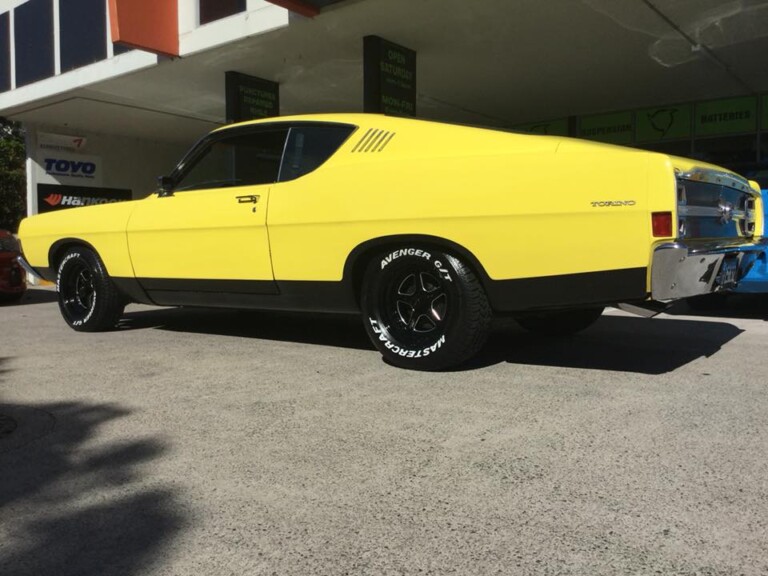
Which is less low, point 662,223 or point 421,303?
point 662,223

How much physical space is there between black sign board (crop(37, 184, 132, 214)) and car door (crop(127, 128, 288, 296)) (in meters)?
11.9

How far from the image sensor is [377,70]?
30.8ft

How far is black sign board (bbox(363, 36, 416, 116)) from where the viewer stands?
9367 millimetres

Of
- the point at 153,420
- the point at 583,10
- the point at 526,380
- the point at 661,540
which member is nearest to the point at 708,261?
the point at 526,380

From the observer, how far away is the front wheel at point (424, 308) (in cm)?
386

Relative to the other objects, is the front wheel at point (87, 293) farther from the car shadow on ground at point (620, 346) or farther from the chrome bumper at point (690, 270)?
the chrome bumper at point (690, 270)

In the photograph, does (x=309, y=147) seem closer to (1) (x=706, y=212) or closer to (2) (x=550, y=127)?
(1) (x=706, y=212)

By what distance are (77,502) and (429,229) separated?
229 cm

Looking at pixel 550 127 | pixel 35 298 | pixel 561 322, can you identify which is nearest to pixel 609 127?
pixel 550 127

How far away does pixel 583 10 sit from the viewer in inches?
328

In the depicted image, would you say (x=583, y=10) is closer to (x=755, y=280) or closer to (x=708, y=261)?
(x=755, y=280)

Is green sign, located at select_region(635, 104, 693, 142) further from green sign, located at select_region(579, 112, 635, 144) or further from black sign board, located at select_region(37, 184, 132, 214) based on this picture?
black sign board, located at select_region(37, 184, 132, 214)

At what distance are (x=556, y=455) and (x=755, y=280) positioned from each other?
4.24 metres

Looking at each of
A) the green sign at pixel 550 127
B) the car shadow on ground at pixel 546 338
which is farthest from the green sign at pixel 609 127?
the car shadow on ground at pixel 546 338
